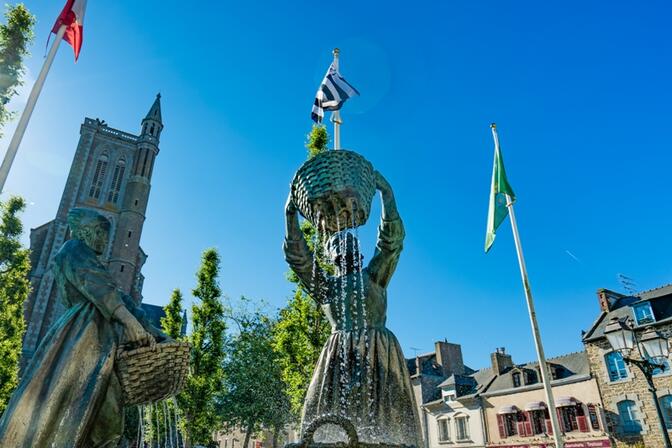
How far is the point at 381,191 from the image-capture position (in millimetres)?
3920

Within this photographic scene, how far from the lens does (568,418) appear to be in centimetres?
2759

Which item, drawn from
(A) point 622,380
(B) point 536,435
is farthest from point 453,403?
(A) point 622,380

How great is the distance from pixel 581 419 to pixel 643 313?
23.2 feet

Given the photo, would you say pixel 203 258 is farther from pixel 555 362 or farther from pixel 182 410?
pixel 555 362

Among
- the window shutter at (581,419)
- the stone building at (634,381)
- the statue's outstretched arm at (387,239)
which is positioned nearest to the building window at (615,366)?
the stone building at (634,381)

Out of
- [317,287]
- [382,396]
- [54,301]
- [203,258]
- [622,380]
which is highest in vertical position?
[54,301]

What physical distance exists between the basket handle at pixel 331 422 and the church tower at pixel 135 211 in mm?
51843

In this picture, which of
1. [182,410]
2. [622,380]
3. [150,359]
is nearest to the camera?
[150,359]

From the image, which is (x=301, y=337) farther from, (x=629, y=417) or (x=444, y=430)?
(x=444, y=430)

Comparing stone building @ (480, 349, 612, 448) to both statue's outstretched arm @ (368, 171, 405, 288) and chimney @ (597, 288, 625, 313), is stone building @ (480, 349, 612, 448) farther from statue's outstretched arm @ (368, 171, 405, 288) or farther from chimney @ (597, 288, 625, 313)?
statue's outstretched arm @ (368, 171, 405, 288)

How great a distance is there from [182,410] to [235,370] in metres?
12.4

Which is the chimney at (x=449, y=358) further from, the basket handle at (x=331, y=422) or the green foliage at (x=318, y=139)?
the basket handle at (x=331, y=422)

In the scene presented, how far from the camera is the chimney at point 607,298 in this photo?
96.5ft

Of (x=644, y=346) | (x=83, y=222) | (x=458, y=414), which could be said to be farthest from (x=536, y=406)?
(x=83, y=222)
